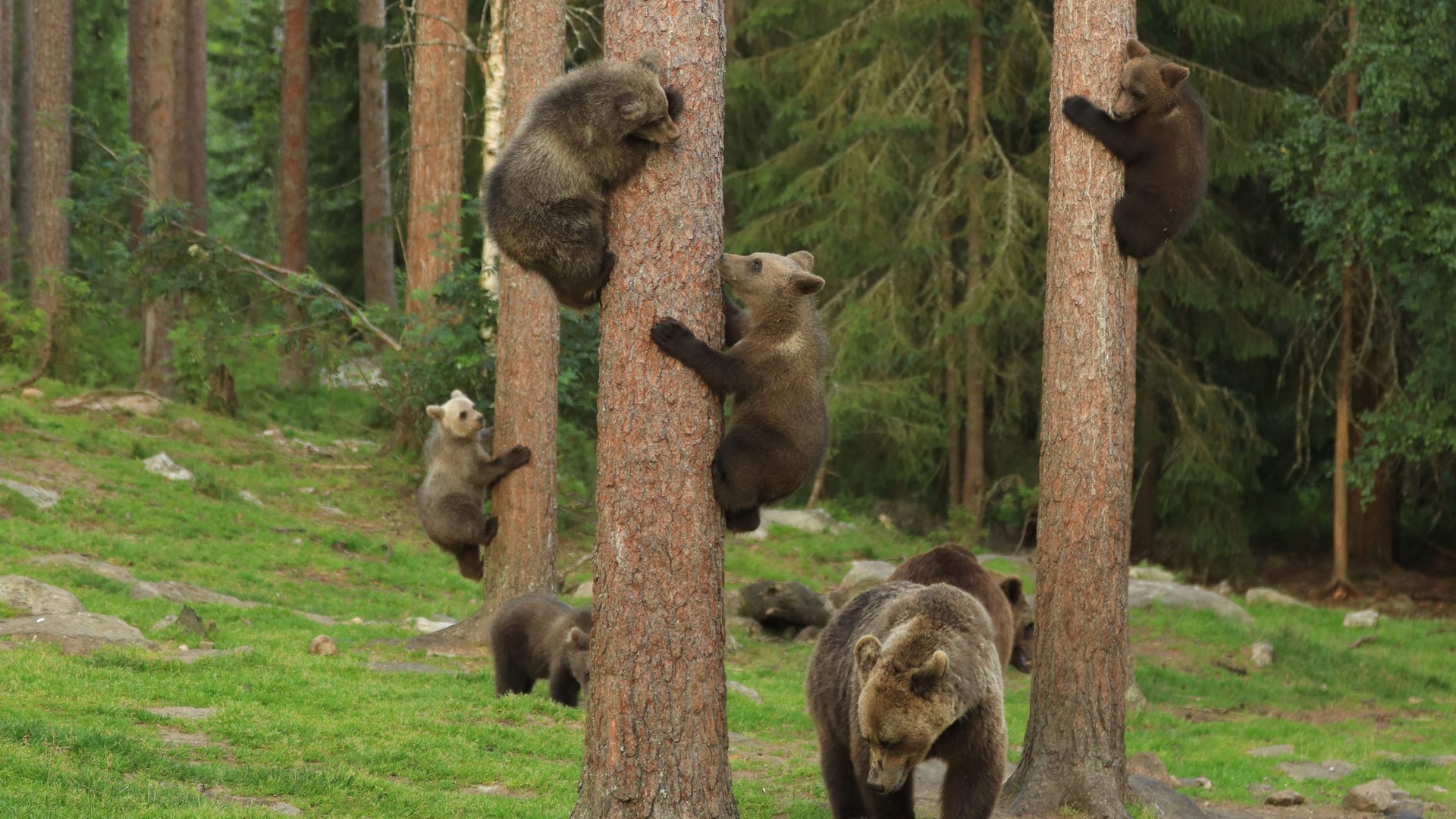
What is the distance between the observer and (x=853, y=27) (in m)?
21.0

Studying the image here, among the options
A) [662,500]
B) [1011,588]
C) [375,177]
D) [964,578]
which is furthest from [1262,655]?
[375,177]

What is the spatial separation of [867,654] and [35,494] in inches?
435

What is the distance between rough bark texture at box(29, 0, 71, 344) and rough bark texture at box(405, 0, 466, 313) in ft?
25.7

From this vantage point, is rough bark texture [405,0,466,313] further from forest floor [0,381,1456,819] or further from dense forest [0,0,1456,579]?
forest floor [0,381,1456,819]

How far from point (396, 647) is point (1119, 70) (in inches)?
275

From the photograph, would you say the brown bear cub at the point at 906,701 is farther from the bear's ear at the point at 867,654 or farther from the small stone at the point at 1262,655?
the small stone at the point at 1262,655

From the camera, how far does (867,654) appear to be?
6000 mm

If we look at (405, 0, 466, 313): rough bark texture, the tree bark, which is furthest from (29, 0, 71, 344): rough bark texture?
(405, 0, 466, 313): rough bark texture

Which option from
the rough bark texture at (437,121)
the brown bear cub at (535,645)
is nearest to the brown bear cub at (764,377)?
the brown bear cub at (535,645)

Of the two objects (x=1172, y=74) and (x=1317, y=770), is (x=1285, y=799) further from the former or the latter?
(x=1172, y=74)

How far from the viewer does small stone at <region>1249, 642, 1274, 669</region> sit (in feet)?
48.3

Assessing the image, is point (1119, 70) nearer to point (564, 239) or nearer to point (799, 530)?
point (564, 239)

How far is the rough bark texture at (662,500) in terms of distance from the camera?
553 centimetres

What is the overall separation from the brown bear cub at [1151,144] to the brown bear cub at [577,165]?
122 inches
